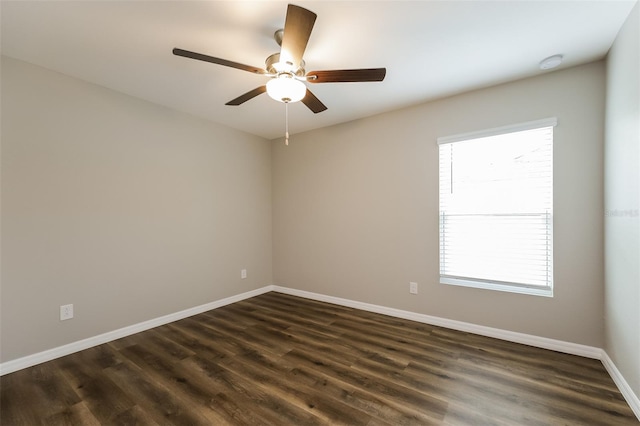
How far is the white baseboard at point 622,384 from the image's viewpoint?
5.41 ft

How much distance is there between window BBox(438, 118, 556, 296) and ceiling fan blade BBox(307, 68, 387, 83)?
1.45 meters

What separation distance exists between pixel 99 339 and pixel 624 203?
173 inches

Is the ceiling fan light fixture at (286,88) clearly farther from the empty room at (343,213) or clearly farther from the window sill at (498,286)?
the window sill at (498,286)

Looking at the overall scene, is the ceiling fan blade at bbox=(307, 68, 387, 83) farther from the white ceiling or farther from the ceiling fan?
the white ceiling

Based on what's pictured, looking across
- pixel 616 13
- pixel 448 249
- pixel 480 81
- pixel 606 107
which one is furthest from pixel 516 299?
pixel 616 13

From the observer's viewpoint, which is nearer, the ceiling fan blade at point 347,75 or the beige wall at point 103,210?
the ceiling fan blade at point 347,75

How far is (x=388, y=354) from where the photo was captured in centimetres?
237

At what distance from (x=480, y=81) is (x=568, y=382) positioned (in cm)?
255

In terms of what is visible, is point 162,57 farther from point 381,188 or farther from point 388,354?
point 388,354

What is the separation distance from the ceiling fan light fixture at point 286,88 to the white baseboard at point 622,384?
9.30 feet

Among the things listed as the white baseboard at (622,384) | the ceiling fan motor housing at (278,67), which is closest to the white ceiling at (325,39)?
the ceiling fan motor housing at (278,67)

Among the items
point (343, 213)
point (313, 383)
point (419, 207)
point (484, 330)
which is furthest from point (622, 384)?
point (343, 213)

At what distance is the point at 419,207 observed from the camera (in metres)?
3.11

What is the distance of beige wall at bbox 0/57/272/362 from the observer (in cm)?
220
